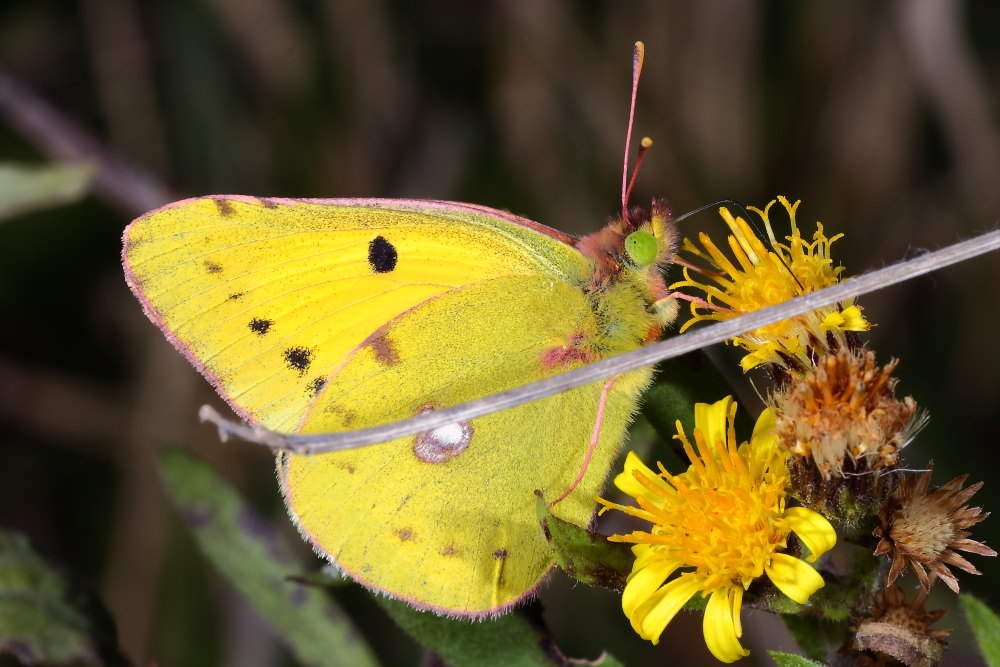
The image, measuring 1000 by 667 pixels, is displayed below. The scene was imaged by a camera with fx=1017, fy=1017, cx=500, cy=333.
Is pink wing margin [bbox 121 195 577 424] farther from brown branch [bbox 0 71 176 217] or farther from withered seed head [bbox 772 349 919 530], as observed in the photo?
brown branch [bbox 0 71 176 217]

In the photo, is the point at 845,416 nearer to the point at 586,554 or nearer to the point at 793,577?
the point at 793,577

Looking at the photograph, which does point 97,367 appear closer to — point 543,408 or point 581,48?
point 581,48

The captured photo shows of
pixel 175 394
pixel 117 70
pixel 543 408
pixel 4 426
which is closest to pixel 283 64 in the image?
pixel 117 70

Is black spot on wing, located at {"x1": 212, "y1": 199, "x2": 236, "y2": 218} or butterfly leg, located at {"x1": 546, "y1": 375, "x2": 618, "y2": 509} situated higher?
black spot on wing, located at {"x1": 212, "y1": 199, "x2": 236, "y2": 218}

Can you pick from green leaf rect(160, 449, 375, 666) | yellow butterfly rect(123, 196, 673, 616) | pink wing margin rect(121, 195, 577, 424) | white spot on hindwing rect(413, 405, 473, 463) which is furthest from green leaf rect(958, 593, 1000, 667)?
green leaf rect(160, 449, 375, 666)

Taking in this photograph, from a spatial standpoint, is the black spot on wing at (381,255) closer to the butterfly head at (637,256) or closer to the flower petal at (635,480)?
the butterfly head at (637,256)

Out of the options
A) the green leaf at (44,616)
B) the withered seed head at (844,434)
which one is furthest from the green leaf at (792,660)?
the green leaf at (44,616)
